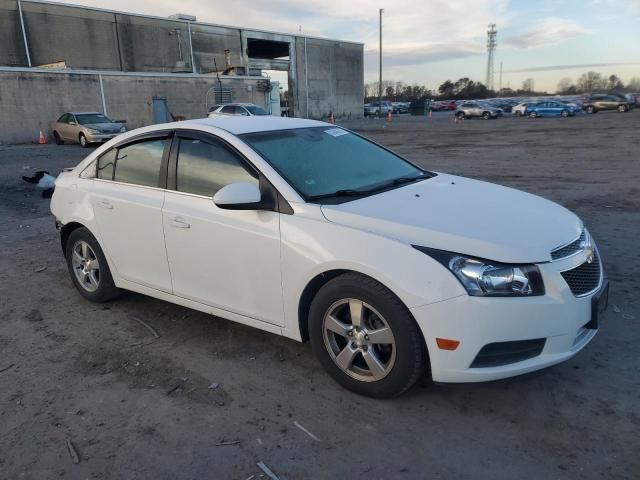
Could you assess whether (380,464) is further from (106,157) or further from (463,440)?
(106,157)

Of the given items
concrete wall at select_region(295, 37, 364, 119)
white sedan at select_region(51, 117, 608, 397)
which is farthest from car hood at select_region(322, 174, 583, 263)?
concrete wall at select_region(295, 37, 364, 119)

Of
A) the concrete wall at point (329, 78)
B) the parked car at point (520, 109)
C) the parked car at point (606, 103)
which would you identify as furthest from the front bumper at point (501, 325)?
the parked car at point (606, 103)

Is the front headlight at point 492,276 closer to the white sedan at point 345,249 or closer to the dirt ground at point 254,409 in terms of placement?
the white sedan at point 345,249

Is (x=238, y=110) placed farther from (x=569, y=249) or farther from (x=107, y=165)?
(x=569, y=249)

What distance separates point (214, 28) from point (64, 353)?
47.4 meters

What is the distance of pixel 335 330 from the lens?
10.3 feet

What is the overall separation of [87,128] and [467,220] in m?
22.5

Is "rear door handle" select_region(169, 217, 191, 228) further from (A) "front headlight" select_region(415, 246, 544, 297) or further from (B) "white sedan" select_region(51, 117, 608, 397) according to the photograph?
(A) "front headlight" select_region(415, 246, 544, 297)

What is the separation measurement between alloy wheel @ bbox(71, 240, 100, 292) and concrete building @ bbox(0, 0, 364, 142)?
26.3 meters

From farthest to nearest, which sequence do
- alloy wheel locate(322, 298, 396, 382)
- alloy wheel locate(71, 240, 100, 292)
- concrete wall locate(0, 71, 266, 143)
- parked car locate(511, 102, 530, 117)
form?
1. parked car locate(511, 102, 530, 117)
2. concrete wall locate(0, 71, 266, 143)
3. alloy wheel locate(71, 240, 100, 292)
4. alloy wheel locate(322, 298, 396, 382)

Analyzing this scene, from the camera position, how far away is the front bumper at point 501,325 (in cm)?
270

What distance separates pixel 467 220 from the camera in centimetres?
307

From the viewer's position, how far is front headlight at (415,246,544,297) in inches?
107

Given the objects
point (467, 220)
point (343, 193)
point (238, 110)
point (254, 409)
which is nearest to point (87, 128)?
point (238, 110)
